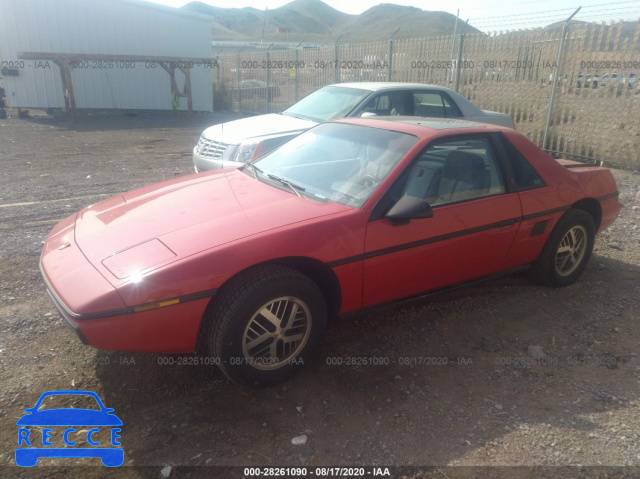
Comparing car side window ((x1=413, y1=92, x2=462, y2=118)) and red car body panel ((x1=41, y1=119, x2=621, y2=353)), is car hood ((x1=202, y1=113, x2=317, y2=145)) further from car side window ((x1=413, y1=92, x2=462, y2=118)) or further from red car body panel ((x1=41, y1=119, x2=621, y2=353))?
A: red car body panel ((x1=41, y1=119, x2=621, y2=353))

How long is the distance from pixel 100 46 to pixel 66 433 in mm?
19055

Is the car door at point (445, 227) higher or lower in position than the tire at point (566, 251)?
higher

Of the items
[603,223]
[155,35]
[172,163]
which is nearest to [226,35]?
[155,35]

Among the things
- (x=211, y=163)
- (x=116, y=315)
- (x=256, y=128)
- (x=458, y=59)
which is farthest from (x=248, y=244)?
(x=458, y=59)

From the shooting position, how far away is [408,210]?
2.93 m

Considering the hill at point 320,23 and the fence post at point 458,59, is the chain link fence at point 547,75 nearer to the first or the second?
the fence post at point 458,59

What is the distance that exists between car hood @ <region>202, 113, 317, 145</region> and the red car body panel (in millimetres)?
2715

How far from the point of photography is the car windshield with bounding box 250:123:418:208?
3191mm

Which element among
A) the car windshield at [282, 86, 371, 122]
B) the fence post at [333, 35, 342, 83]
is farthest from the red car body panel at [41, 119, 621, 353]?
the fence post at [333, 35, 342, 83]

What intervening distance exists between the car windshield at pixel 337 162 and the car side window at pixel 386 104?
3.33 m

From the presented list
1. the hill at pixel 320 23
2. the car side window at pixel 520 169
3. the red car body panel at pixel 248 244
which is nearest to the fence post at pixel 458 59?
the red car body panel at pixel 248 244

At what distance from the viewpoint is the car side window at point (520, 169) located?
374cm

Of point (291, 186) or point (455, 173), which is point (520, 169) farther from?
point (291, 186)

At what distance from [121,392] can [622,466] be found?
267 centimetres
